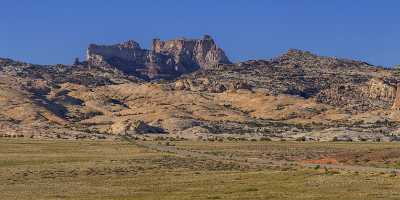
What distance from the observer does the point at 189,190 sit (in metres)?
46.2

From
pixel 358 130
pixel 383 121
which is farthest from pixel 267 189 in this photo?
pixel 383 121

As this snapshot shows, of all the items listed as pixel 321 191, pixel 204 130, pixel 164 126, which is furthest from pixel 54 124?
pixel 321 191

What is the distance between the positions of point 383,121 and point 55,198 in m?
167

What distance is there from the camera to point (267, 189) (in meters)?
44.7

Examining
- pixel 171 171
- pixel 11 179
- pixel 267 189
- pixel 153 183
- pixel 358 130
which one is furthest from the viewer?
pixel 358 130

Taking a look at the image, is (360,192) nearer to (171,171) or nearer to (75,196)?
(75,196)

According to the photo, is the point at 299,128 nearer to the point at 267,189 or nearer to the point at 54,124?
the point at 54,124

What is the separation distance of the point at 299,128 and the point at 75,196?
5780 inches

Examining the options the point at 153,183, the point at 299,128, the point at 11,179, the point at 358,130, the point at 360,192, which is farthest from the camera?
the point at 299,128

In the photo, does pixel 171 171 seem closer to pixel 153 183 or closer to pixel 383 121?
pixel 153 183

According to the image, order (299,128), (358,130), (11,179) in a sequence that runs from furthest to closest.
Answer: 1. (299,128)
2. (358,130)
3. (11,179)

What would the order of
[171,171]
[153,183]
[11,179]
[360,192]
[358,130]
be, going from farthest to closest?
[358,130], [171,171], [11,179], [153,183], [360,192]

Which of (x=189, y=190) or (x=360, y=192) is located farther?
(x=189, y=190)

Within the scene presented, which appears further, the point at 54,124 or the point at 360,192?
the point at 54,124
